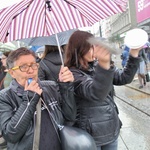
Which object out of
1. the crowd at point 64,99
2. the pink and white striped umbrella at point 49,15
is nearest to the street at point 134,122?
the crowd at point 64,99

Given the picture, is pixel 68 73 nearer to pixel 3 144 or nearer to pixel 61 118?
pixel 61 118

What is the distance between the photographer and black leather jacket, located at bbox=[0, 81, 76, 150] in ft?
5.64

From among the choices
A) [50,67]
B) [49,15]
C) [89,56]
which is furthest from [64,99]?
[50,67]

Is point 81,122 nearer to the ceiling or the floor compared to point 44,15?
nearer to the floor

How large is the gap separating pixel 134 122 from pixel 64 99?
12.9 ft

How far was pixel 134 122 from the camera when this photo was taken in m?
5.55

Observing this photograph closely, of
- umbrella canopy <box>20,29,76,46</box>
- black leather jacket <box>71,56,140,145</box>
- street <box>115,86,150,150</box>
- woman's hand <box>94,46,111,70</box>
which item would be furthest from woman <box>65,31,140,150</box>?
street <box>115,86,150,150</box>

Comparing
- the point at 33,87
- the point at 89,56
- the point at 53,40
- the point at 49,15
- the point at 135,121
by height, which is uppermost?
the point at 49,15

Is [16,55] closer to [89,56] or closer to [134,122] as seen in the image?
[89,56]

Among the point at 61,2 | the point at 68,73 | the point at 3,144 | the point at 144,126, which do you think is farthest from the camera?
the point at 144,126

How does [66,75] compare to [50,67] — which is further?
[50,67]

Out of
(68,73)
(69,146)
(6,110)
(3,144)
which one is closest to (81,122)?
(69,146)

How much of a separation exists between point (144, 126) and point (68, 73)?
3.79 meters

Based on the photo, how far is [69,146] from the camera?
5.83 feet
